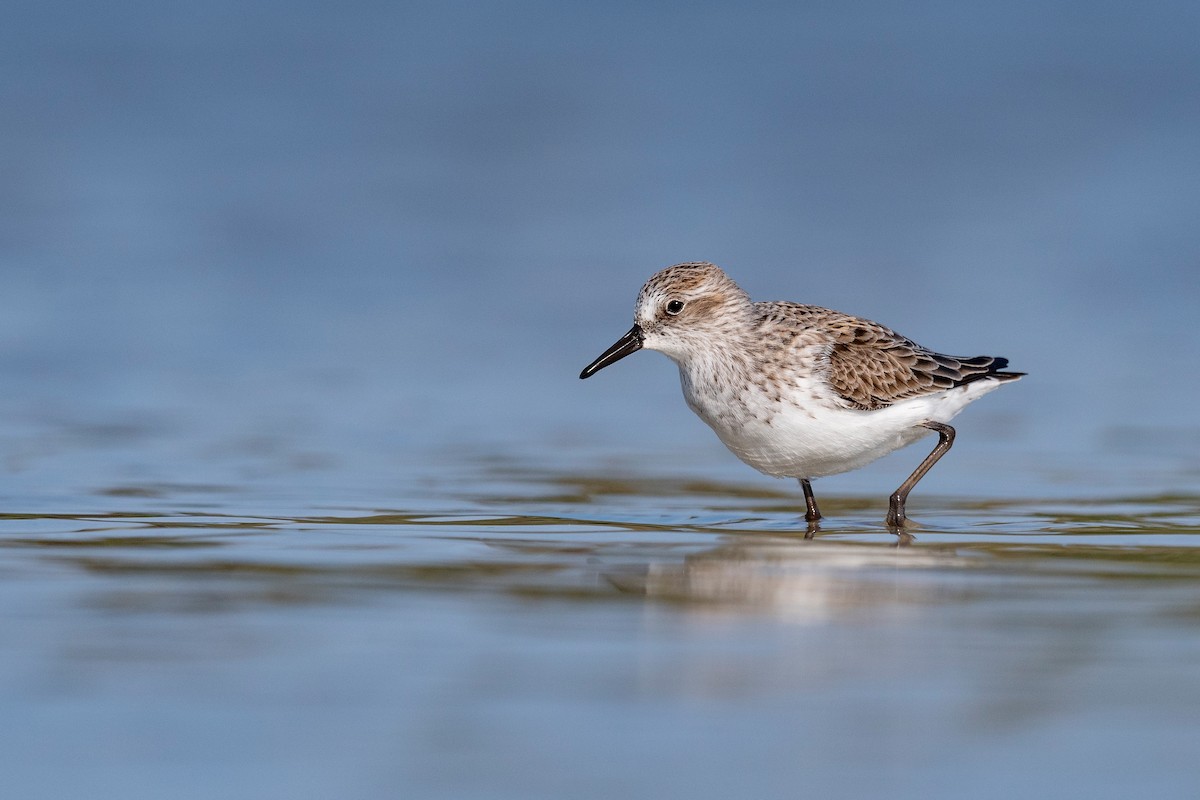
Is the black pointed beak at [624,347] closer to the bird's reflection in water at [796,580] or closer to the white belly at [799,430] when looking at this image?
the white belly at [799,430]

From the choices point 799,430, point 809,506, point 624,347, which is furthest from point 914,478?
point 624,347

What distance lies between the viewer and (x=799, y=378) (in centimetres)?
679

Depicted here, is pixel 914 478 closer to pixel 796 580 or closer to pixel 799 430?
pixel 799 430

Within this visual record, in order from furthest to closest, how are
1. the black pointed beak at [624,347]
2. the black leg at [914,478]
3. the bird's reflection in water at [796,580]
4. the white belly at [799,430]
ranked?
the black pointed beak at [624,347], the white belly at [799,430], the black leg at [914,478], the bird's reflection in water at [796,580]

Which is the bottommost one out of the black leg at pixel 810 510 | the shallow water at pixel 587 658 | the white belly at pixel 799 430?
the shallow water at pixel 587 658

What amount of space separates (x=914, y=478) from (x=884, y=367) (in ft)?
1.59

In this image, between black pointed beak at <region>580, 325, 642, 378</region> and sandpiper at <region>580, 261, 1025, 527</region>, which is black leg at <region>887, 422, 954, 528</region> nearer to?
sandpiper at <region>580, 261, 1025, 527</region>

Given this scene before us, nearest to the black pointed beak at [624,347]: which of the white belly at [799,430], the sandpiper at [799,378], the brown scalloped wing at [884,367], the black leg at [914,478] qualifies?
the sandpiper at [799,378]

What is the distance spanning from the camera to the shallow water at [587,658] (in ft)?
10.6

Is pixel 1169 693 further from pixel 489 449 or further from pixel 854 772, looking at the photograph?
pixel 489 449

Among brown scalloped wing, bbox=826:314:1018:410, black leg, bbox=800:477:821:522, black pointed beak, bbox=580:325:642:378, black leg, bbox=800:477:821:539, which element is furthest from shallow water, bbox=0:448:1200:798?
A: black pointed beak, bbox=580:325:642:378

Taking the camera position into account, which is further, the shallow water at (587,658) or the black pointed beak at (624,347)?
the black pointed beak at (624,347)

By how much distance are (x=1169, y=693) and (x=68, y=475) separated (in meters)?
5.02

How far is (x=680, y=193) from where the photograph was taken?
15211 mm
